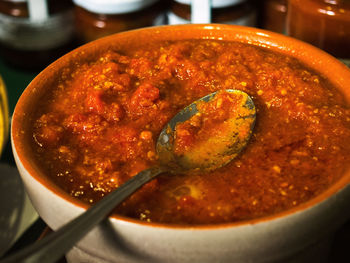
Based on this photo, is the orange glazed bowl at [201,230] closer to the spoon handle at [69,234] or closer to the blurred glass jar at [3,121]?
the spoon handle at [69,234]

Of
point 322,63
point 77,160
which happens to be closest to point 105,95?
point 77,160

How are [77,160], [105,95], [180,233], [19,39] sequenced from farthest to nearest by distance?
[19,39]
[105,95]
[77,160]
[180,233]

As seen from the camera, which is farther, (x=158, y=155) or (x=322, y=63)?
(x=322, y=63)

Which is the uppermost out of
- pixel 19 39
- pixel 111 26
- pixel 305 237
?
pixel 305 237

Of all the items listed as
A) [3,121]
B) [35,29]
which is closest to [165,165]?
[3,121]

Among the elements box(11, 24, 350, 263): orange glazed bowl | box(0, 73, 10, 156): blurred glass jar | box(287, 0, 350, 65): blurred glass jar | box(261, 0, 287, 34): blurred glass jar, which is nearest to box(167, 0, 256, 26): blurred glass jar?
box(261, 0, 287, 34): blurred glass jar

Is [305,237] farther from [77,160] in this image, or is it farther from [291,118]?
[77,160]

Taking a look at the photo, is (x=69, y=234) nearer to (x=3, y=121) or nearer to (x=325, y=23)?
(x=3, y=121)
